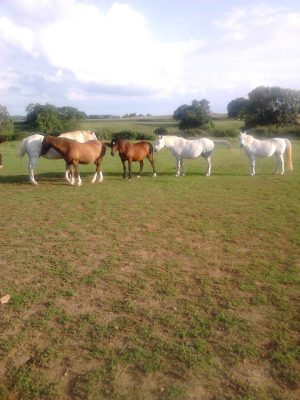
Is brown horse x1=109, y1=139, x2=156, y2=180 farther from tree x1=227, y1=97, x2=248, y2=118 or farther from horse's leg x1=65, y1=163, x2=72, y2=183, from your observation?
tree x1=227, y1=97, x2=248, y2=118

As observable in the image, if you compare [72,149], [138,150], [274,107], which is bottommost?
[274,107]

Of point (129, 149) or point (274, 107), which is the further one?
point (274, 107)

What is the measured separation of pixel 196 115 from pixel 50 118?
2608 cm

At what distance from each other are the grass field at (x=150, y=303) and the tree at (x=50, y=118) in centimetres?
5565

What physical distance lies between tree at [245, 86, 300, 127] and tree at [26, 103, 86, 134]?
105 ft

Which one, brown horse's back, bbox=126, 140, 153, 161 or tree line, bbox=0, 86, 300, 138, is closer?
brown horse's back, bbox=126, 140, 153, 161

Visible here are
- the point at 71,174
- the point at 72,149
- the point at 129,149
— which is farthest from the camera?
the point at 71,174

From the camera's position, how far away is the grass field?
309cm

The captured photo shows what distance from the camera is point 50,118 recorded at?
62188 millimetres

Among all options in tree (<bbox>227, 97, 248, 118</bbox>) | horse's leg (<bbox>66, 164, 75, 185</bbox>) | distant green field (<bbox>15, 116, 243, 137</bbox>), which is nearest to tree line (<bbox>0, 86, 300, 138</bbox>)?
distant green field (<bbox>15, 116, 243, 137</bbox>)

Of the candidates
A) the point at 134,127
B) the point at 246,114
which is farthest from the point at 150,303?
the point at 246,114

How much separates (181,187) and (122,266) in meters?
6.94

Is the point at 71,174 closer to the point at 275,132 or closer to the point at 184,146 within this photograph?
the point at 184,146

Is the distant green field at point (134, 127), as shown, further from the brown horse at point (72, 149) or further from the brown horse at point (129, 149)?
the brown horse at point (72, 149)
